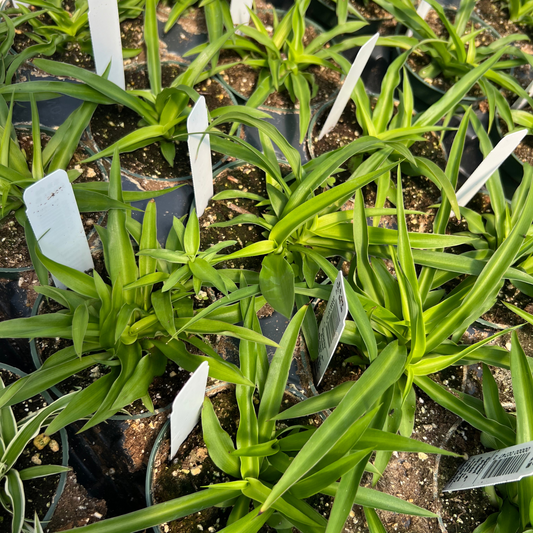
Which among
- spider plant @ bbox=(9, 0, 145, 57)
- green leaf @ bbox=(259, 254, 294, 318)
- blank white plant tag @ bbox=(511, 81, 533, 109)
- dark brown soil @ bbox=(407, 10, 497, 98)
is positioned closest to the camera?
green leaf @ bbox=(259, 254, 294, 318)

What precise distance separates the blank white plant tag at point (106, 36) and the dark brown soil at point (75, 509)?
90 centimetres

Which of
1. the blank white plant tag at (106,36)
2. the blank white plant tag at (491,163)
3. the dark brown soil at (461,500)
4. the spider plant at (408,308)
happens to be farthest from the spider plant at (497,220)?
the blank white plant tag at (106,36)

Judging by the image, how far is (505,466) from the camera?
750mm

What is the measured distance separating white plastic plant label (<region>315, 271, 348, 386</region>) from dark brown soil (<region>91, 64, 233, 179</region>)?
582 mm

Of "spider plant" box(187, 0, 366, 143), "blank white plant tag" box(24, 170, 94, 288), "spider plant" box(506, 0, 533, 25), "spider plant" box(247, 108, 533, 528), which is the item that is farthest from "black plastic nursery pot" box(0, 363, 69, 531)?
"spider plant" box(506, 0, 533, 25)

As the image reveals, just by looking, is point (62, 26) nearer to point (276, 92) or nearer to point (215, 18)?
point (215, 18)

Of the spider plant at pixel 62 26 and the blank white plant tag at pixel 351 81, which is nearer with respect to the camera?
the blank white plant tag at pixel 351 81

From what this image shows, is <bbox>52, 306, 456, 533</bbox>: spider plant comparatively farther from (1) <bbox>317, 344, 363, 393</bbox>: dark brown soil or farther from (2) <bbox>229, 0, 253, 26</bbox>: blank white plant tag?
(2) <bbox>229, 0, 253, 26</bbox>: blank white plant tag

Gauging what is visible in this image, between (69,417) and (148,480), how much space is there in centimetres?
18

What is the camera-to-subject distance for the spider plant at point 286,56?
4.18 ft

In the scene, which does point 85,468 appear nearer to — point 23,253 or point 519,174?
point 23,253

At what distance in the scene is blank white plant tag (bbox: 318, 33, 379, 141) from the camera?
1028 millimetres

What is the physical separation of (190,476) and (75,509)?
0.22 metres

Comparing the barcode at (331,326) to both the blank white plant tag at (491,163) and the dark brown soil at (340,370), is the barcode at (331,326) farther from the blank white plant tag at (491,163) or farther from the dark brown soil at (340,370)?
the blank white plant tag at (491,163)
